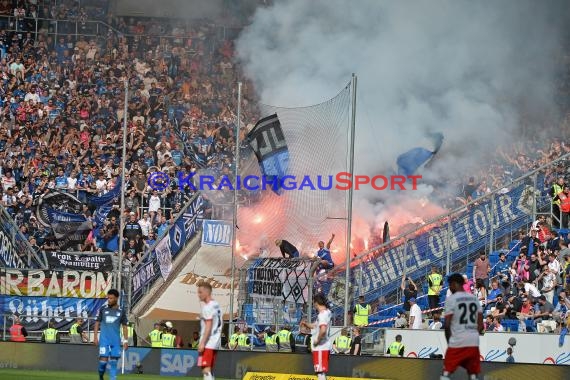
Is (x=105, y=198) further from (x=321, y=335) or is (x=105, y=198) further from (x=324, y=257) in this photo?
(x=321, y=335)

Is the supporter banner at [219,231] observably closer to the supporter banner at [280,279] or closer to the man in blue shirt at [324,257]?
the supporter banner at [280,279]

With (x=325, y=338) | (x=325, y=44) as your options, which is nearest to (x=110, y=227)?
(x=325, y=44)

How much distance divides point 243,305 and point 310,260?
2251 millimetres

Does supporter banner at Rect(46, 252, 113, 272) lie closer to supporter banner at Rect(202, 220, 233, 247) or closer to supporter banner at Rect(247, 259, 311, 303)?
supporter banner at Rect(202, 220, 233, 247)

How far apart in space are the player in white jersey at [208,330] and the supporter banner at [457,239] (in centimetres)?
1557

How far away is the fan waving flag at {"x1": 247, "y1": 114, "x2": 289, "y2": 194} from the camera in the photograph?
120 ft

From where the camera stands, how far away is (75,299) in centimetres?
3503

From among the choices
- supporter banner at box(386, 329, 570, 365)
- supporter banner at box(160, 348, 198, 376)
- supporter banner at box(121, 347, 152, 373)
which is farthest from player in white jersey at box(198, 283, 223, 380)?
supporter banner at box(121, 347, 152, 373)

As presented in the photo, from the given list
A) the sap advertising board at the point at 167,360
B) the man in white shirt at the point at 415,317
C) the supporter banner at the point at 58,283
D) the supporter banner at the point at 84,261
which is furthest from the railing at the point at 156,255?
the man in white shirt at the point at 415,317

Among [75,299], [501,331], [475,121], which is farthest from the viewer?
[475,121]

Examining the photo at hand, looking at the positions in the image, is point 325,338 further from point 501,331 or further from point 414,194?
point 414,194

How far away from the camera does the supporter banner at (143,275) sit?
37344 millimetres

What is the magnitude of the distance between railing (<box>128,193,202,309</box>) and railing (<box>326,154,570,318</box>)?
568cm

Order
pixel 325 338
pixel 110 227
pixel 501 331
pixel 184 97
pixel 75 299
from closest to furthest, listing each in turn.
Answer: pixel 325 338, pixel 501 331, pixel 75 299, pixel 110 227, pixel 184 97
